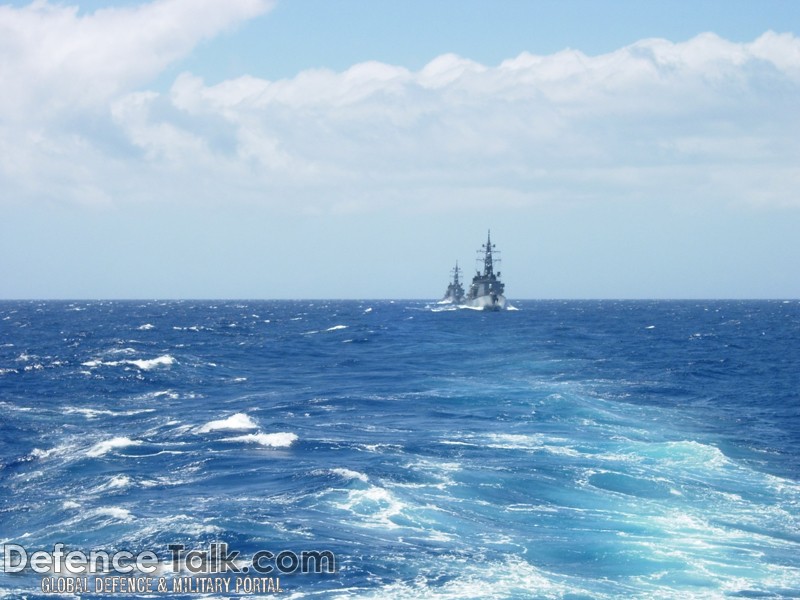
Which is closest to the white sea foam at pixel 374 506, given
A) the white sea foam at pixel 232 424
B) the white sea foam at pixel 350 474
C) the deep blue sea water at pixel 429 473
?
the deep blue sea water at pixel 429 473

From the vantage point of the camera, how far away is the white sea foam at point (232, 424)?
47541mm

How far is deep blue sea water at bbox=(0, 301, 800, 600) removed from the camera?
83.8ft

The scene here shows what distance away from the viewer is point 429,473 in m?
37.0

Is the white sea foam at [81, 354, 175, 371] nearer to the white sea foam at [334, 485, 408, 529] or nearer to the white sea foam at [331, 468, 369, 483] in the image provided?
the white sea foam at [331, 468, 369, 483]

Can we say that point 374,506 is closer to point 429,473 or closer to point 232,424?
point 429,473

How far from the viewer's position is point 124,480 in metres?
34.8

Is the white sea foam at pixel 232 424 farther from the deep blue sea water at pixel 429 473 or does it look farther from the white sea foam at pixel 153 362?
the white sea foam at pixel 153 362

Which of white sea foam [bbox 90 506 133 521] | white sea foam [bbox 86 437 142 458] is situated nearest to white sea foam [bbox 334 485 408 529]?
white sea foam [bbox 90 506 133 521]

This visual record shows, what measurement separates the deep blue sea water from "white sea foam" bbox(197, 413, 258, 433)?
0.28 m

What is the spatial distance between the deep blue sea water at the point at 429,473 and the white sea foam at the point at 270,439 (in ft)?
0.68

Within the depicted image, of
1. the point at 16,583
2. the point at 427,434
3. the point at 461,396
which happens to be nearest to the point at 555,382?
the point at 461,396

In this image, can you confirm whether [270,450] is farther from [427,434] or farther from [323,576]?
Answer: [323,576]

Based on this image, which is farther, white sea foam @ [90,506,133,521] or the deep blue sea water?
white sea foam @ [90,506,133,521]

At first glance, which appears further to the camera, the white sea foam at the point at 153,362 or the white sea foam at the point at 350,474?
the white sea foam at the point at 153,362
